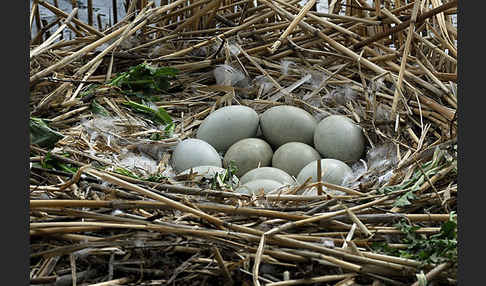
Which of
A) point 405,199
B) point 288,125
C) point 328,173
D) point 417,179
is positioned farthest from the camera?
point 288,125

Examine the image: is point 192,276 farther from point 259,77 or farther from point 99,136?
point 259,77

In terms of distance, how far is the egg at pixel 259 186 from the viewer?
180 cm

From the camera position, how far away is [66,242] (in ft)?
4.28

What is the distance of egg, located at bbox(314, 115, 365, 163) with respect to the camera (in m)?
2.13

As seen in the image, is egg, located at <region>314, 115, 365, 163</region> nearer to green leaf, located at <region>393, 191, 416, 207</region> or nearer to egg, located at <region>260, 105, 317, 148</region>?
egg, located at <region>260, 105, 317, 148</region>

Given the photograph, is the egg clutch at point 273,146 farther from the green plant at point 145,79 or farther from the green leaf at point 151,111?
the green plant at point 145,79

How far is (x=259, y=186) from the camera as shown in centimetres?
182

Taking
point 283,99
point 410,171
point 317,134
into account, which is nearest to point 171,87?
point 283,99

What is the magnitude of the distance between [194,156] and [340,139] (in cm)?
44

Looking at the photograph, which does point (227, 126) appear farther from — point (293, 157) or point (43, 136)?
point (43, 136)

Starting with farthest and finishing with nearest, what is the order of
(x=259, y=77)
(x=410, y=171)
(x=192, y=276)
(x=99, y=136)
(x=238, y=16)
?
(x=238, y=16) → (x=259, y=77) → (x=99, y=136) → (x=410, y=171) → (x=192, y=276)

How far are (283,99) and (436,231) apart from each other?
1.16 m

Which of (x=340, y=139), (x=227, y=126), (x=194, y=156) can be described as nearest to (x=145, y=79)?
(x=227, y=126)

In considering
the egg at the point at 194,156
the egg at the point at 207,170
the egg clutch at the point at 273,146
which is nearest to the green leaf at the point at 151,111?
the egg clutch at the point at 273,146
